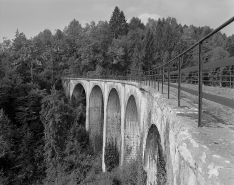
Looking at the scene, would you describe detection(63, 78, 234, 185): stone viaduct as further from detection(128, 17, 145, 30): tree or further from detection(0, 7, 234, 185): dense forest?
detection(128, 17, 145, 30): tree

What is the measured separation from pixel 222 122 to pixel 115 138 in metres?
16.5

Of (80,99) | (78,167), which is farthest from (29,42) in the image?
(78,167)

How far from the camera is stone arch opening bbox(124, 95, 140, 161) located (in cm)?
1427

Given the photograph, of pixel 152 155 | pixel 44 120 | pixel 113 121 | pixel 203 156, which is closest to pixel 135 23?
pixel 44 120

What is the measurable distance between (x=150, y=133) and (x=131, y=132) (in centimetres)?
642

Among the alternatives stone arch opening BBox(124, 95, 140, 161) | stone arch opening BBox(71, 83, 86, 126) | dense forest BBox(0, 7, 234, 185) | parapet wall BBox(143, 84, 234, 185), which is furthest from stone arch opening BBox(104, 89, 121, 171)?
parapet wall BBox(143, 84, 234, 185)

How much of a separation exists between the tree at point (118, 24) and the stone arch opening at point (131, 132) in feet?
158

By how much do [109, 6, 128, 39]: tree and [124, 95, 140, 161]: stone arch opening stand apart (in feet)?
158

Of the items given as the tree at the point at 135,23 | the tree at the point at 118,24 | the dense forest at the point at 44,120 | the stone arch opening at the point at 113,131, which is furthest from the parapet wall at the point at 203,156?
the tree at the point at 135,23

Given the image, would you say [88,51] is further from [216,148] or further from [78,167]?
[216,148]

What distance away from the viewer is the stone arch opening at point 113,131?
18.4m

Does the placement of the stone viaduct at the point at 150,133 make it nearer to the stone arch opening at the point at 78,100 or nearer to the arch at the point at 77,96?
the arch at the point at 77,96

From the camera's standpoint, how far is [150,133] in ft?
26.8

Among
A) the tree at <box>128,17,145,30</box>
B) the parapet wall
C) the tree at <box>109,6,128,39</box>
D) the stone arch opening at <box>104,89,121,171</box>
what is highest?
the tree at <box>128,17,145,30</box>
